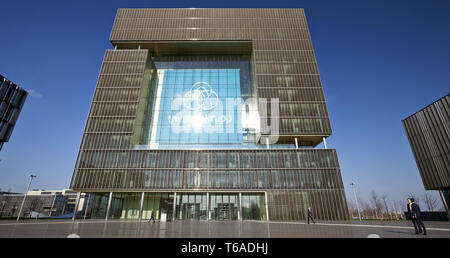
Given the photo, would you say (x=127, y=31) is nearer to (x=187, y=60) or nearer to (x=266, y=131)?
(x=187, y=60)

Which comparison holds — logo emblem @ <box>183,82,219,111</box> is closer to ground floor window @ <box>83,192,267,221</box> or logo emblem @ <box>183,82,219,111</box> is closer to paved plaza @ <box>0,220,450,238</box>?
ground floor window @ <box>83,192,267,221</box>

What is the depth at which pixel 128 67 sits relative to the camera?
39.7 meters

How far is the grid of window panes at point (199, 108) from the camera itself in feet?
124

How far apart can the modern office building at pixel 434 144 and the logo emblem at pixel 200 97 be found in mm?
35173

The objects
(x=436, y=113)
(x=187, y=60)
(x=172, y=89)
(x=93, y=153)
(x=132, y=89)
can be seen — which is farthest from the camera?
(x=187, y=60)

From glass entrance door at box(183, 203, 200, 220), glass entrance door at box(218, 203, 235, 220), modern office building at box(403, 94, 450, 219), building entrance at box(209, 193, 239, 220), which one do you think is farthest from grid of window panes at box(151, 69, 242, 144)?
modern office building at box(403, 94, 450, 219)

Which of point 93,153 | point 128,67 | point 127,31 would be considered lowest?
point 93,153

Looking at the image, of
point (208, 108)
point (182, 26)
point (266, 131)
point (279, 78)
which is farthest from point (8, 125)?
point (279, 78)

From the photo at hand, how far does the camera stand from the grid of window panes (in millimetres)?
37688

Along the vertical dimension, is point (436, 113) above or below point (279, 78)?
below

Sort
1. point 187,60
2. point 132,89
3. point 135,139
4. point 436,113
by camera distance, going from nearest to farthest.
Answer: point 436,113 < point 135,139 < point 132,89 < point 187,60

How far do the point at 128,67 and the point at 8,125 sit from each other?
74.7ft

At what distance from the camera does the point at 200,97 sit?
135 feet

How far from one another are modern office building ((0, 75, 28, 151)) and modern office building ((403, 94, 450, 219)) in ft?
227
